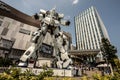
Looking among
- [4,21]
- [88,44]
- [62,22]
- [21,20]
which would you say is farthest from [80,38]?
[62,22]

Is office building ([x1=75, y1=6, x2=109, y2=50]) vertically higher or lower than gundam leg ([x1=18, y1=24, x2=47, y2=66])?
higher

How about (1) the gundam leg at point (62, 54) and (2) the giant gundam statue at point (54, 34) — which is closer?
(2) the giant gundam statue at point (54, 34)

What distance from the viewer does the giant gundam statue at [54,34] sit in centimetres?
835

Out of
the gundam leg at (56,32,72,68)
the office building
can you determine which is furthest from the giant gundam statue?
the office building

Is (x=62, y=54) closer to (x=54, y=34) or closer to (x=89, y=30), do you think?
(x=54, y=34)

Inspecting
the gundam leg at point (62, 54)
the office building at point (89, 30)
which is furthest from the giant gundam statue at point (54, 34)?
the office building at point (89, 30)

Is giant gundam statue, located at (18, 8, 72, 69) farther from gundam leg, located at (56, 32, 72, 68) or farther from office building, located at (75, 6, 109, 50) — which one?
office building, located at (75, 6, 109, 50)

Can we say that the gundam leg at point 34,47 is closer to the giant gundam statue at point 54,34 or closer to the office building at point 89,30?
the giant gundam statue at point 54,34

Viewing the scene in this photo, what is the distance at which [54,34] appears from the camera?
9.28 m

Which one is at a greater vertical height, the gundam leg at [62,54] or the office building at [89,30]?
the office building at [89,30]

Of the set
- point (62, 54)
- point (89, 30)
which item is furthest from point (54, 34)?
point (89, 30)

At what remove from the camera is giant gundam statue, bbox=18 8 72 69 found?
8352 millimetres

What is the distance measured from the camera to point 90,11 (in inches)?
2827

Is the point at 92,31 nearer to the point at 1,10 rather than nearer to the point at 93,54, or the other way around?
the point at 93,54
